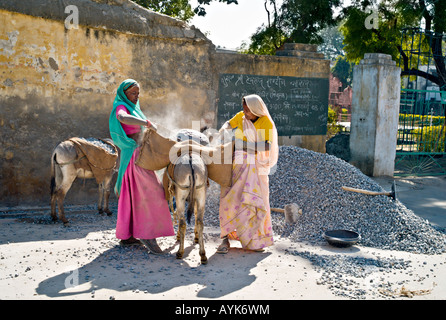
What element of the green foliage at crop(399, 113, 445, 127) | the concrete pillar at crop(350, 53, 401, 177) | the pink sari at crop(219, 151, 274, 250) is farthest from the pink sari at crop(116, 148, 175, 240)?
the green foliage at crop(399, 113, 445, 127)

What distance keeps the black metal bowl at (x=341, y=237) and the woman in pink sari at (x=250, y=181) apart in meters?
0.77

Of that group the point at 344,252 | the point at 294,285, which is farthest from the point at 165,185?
the point at 344,252

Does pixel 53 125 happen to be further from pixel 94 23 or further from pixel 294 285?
pixel 294 285

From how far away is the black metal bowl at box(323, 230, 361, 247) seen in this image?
4.84 m

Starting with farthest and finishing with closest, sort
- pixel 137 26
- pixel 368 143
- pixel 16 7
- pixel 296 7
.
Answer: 1. pixel 296 7
2. pixel 368 143
3. pixel 137 26
4. pixel 16 7

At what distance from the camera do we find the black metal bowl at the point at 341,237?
484 cm

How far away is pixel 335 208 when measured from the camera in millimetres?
5723

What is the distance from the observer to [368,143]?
9414mm

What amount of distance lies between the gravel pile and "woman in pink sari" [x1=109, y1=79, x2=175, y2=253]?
1.48 m

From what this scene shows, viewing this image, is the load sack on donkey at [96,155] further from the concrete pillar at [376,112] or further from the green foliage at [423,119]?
the green foliage at [423,119]

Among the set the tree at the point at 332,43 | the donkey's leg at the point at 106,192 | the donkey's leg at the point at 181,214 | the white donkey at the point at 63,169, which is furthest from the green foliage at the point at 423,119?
the tree at the point at 332,43

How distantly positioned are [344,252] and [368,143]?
517cm

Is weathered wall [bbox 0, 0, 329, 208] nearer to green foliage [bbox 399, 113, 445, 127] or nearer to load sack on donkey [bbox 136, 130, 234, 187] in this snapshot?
load sack on donkey [bbox 136, 130, 234, 187]

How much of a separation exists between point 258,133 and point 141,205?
4.64 feet
